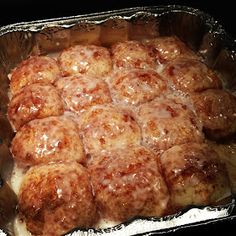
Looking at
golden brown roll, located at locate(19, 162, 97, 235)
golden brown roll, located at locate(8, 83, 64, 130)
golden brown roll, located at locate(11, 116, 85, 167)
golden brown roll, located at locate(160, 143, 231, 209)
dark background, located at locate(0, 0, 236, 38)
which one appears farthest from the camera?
dark background, located at locate(0, 0, 236, 38)

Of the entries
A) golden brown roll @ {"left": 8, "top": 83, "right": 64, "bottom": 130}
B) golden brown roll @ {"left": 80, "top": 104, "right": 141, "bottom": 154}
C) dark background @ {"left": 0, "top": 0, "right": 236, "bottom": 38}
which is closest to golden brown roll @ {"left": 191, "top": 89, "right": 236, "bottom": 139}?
golden brown roll @ {"left": 80, "top": 104, "right": 141, "bottom": 154}

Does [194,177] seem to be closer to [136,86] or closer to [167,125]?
[167,125]

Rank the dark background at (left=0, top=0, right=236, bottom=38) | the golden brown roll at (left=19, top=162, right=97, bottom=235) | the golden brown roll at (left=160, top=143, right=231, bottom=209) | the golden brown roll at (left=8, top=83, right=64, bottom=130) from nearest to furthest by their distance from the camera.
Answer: the golden brown roll at (left=19, top=162, right=97, bottom=235) < the golden brown roll at (left=160, top=143, right=231, bottom=209) < the golden brown roll at (left=8, top=83, right=64, bottom=130) < the dark background at (left=0, top=0, right=236, bottom=38)

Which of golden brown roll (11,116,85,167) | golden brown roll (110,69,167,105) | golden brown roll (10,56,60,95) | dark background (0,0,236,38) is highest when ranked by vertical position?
dark background (0,0,236,38)

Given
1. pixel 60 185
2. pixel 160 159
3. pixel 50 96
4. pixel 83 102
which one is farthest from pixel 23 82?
pixel 160 159

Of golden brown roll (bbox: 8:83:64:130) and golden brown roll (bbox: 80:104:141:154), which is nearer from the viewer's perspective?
golden brown roll (bbox: 80:104:141:154)

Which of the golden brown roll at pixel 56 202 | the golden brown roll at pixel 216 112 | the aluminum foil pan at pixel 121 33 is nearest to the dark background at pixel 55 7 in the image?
the aluminum foil pan at pixel 121 33

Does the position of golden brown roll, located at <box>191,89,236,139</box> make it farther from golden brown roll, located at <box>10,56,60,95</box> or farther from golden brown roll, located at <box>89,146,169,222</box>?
golden brown roll, located at <box>10,56,60,95</box>

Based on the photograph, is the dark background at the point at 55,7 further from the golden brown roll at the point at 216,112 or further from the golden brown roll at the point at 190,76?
the golden brown roll at the point at 216,112

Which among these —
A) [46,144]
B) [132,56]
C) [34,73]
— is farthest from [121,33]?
[46,144]
